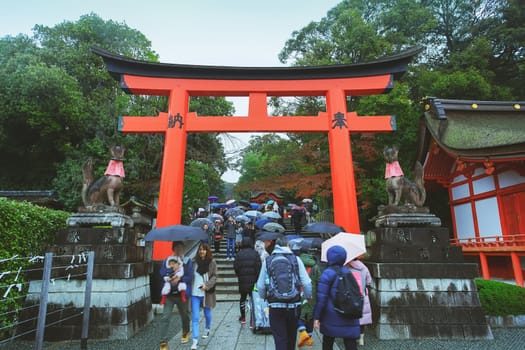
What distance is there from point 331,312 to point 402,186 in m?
3.63

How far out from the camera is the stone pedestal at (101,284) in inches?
193

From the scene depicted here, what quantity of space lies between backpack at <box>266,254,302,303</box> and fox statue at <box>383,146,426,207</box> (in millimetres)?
3329

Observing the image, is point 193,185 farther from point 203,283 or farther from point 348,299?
point 348,299

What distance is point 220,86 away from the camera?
324 inches

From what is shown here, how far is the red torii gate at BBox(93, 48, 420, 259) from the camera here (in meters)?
7.59

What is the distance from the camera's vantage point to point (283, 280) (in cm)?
314

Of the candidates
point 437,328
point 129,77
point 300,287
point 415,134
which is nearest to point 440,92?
point 415,134

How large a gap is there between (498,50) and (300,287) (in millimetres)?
20411

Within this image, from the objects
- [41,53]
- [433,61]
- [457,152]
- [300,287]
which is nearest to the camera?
[300,287]

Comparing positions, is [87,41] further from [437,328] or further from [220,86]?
[437,328]

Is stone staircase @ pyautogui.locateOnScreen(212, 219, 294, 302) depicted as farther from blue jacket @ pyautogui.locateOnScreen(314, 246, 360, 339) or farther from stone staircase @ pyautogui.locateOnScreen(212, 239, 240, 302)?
blue jacket @ pyautogui.locateOnScreen(314, 246, 360, 339)

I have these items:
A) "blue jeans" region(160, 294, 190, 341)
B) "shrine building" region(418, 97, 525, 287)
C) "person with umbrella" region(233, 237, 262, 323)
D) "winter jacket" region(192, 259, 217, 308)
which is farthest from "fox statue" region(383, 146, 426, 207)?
"shrine building" region(418, 97, 525, 287)

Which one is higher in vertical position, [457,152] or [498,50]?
[498,50]

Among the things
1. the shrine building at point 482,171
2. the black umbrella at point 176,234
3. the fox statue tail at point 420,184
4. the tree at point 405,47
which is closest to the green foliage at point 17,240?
the black umbrella at point 176,234
